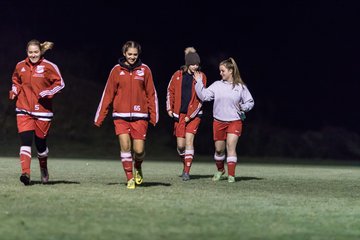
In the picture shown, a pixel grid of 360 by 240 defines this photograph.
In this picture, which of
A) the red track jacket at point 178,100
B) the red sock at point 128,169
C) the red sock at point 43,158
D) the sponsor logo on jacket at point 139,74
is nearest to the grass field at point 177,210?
the red sock at point 128,169

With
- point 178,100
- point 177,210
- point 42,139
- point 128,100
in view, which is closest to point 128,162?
point 128,100

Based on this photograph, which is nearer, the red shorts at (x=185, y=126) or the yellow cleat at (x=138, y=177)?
the yellow cleat at (x=138, y=177)

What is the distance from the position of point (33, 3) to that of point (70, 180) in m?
17.7

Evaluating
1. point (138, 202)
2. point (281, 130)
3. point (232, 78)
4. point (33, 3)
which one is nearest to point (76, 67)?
point (33, 3)

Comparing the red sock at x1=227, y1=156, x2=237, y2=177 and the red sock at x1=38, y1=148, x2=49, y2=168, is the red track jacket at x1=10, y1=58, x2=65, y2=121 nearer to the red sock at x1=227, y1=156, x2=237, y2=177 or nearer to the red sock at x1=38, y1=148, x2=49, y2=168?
the red sock at x1=38, y1=148, x2=49, y2=168

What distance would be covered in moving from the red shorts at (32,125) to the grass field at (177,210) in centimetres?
67

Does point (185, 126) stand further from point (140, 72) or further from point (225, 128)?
point (140, 72)

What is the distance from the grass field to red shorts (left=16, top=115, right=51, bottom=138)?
670 millimetres

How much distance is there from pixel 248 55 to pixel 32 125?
17.5 meters

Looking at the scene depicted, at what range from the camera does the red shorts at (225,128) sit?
35.9ft

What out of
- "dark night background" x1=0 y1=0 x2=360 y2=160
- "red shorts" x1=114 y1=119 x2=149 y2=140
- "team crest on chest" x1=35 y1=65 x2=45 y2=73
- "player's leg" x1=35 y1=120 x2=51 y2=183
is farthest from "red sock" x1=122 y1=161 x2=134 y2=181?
"dark night background" x1=0 y1=0 x2=360 y2=160

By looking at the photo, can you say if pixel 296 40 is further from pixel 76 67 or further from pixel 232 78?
pixel 232 78

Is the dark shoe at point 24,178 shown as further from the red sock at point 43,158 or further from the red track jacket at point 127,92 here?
the red track jacket at point 127,92

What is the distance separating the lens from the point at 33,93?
9625 mm
